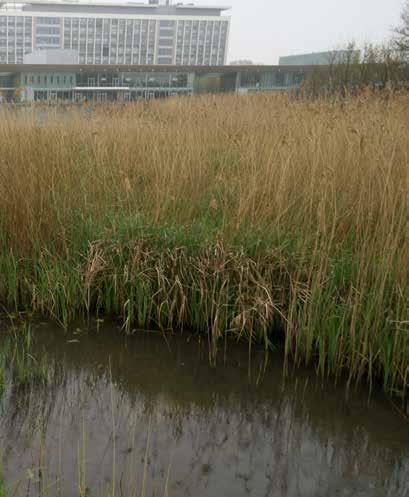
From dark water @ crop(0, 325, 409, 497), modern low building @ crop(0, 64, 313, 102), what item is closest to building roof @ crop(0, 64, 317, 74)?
modern low building @ crop(0, 64, 313, 102)

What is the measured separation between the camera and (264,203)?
9.91ft

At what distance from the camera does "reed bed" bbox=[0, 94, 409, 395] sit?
2525 mm

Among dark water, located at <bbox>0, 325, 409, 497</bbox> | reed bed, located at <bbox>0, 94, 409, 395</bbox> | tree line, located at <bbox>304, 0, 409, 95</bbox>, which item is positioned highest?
tree line, located at <bbox>304, 0, 409, 95</bbox>

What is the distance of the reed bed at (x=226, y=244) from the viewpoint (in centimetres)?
253

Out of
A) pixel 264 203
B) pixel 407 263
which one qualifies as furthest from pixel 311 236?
pixel 407 263

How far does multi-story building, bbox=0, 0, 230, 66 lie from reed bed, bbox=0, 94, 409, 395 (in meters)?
75.6

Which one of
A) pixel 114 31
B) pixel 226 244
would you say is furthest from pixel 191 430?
pixel 114 31

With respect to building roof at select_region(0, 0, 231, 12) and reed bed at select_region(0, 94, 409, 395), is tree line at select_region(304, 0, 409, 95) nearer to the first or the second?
reed bed at select_region(0, 94, 409, 395)

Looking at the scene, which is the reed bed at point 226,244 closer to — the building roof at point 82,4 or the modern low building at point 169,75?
the modern low building at point 169,75

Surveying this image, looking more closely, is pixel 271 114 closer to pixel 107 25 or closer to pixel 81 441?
pixel 81 441

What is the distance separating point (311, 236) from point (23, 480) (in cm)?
186

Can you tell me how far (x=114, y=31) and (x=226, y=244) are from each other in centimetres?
8048

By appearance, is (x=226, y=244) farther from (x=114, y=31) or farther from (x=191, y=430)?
(x=114, y=31)

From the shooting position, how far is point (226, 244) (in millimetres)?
2936
